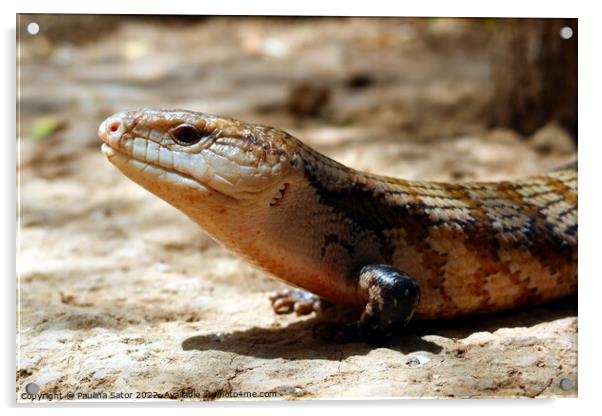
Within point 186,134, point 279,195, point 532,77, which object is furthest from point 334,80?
point 186,134

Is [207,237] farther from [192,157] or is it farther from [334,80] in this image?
[334,80]

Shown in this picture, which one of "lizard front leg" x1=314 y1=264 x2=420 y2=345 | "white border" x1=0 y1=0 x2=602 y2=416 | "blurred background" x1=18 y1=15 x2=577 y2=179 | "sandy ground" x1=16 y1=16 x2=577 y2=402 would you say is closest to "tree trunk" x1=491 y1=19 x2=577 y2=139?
"blurred background" x1=18 y1=15 x2=577 y2=179

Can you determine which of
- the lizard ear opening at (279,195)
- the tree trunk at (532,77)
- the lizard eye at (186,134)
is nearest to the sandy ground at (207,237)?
the tree trunk at (532,77)

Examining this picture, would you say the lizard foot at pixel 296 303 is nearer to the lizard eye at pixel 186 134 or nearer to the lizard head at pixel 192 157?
the lizard head at pixel 192 157

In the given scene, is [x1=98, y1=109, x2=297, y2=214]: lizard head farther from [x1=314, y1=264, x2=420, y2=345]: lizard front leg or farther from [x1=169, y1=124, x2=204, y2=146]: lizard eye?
[x1=314, y1=264, x2=420, y2=345]: lizard front leg

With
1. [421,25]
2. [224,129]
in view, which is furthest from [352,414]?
[421,25]
